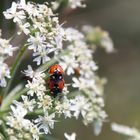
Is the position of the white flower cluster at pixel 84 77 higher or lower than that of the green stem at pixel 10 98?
higher

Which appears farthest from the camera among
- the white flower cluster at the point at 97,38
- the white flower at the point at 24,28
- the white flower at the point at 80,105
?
the white flower cluster at the point at 97,38

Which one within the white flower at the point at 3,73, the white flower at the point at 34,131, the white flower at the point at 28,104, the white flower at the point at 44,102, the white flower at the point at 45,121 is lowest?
the white flower at the point at 34,131

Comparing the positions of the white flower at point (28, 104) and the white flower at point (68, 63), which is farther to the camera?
the white flower at point (68, 63)

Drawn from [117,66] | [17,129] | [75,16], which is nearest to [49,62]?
[17,129]

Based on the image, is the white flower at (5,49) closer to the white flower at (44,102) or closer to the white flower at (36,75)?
the white flower at (36,75)

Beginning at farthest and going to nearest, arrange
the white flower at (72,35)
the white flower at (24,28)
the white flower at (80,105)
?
the white flower at (72,35) → the white flower at (80,105) → the white flower at (24,28)

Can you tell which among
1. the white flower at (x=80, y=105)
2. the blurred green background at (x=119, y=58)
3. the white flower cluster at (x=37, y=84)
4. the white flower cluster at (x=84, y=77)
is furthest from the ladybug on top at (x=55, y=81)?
the blurred green background at (x=119, y=58)

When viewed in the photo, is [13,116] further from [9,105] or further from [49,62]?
[49,62]

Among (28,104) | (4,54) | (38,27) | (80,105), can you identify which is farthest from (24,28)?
(80,105)

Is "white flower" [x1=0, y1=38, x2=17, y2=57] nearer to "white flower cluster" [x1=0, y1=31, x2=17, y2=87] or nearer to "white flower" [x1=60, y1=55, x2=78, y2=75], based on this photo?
"white flower cluster" [x1=0, y1=31, x2=17, y2=87]
